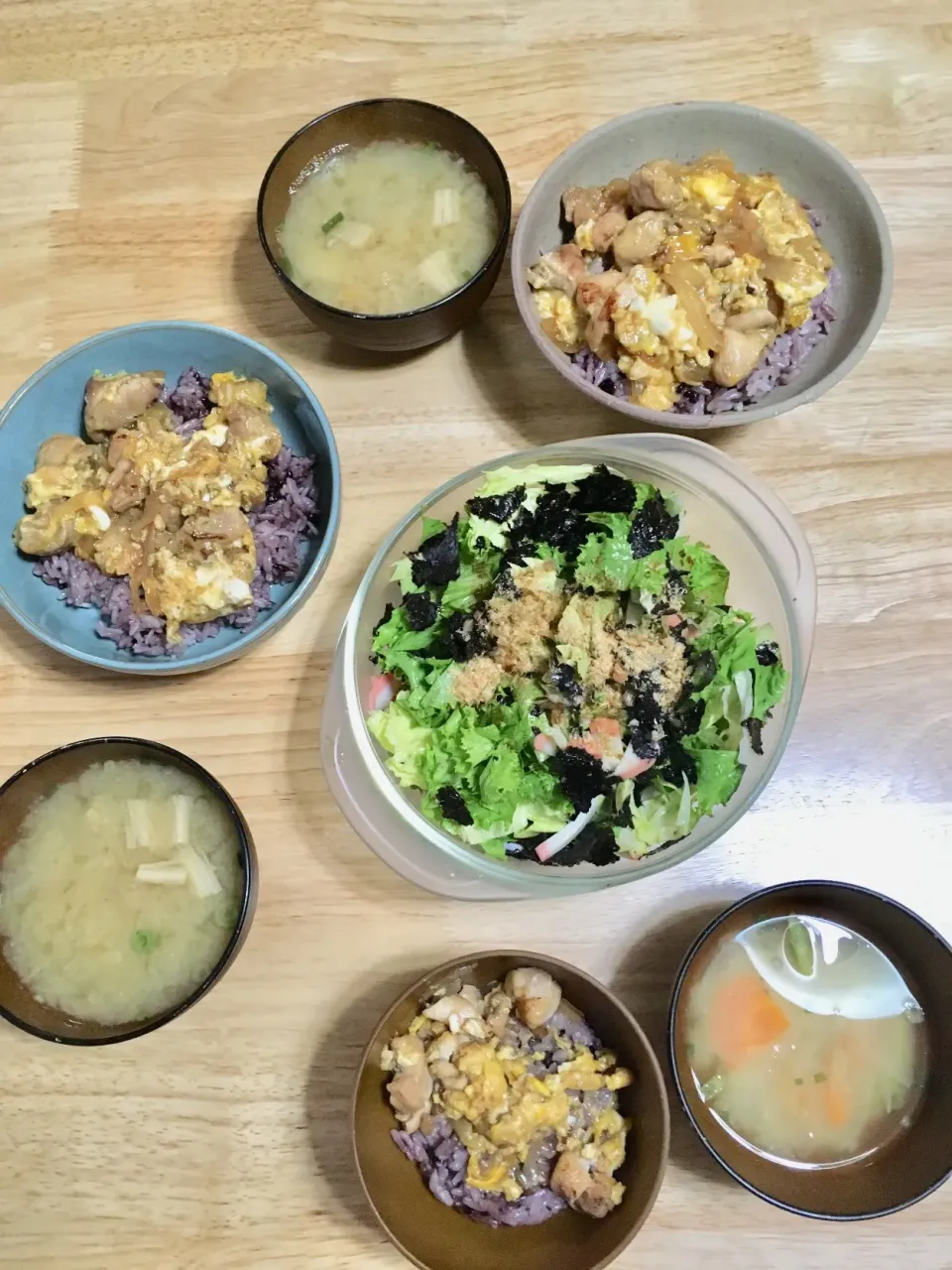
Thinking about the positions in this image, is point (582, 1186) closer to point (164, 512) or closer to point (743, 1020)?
point (743, 1020)

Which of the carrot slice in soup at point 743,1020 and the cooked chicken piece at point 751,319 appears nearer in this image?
the carrot slice in soup at point 743,1020

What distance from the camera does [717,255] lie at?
1.84 meters

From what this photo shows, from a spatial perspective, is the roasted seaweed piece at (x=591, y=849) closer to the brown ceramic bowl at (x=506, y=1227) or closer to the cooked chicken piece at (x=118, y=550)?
the brown ceramic bowl at (x=506, y=1227)

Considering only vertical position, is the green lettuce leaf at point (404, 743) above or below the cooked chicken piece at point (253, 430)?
below

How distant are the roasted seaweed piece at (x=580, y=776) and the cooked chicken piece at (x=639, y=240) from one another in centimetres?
95

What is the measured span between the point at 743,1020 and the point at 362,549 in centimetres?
113

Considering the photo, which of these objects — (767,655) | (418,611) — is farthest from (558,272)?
(767,655)

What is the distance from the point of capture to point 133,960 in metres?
1.70

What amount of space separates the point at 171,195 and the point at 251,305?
0.33m

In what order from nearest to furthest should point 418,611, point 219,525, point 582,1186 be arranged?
point 582,1186 → point 418,611 → point 219,525

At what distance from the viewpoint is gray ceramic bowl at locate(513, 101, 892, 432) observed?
179cm

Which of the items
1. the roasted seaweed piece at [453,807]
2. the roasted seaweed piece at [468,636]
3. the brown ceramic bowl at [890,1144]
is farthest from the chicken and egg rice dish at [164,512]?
the brown ceramic bowl at [890,1144]

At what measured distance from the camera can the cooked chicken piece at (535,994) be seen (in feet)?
5.36

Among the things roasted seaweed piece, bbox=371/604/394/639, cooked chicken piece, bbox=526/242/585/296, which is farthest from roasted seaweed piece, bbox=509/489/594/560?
cooked chicken piece, bbox=526/242/585/296
